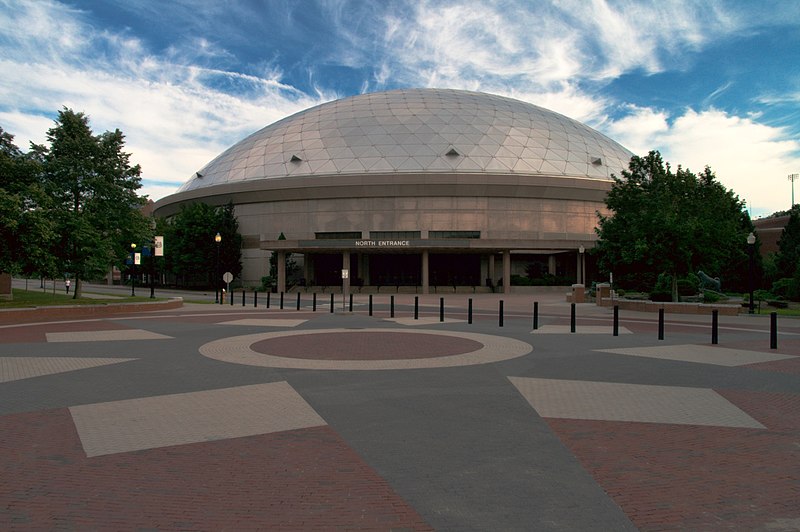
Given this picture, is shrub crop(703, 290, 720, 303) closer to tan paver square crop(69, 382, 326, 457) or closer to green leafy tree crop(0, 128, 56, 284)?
tan paver square crop(69, 382, 326, 457)

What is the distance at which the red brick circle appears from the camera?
41.8 ft

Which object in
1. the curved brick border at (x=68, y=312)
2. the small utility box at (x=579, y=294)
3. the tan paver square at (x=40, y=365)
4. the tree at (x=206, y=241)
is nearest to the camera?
the tan paver square at (x=40, y=365)

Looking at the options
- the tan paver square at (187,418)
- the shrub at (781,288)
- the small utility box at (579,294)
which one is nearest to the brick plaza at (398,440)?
the tan paver square at (187,418)

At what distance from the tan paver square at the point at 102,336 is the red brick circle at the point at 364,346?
139 inches

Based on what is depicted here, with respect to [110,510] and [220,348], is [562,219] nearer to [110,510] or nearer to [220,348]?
[220,348]

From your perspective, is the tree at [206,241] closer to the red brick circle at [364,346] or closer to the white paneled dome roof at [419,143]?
the white paneled dome roof at [419,143]

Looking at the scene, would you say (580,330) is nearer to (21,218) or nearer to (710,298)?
(21,218)

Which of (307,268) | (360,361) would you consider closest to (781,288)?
(360,361)

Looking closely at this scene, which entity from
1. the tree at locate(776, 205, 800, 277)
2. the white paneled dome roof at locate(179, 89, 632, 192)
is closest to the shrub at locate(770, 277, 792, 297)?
the tree at locate(776, 205, 800, 277)

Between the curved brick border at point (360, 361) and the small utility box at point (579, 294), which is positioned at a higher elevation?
the small utility box at point (579, 294)

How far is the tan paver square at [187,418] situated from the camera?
6.38 m

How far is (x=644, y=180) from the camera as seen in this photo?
31.9 meters

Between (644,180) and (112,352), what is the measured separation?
28.2 m

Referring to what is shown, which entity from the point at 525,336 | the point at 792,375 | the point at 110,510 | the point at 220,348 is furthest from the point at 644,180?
the point at 110,510
